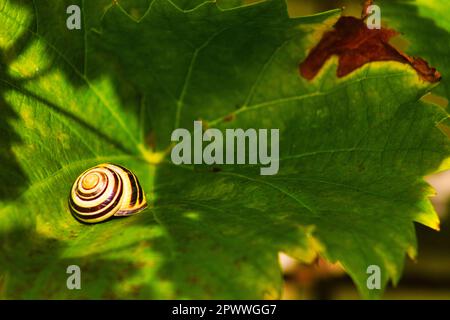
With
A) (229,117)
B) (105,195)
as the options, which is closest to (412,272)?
(229,117)

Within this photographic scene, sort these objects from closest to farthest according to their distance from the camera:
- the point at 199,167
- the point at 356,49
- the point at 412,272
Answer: the point at 356,49, the point at 199,167, the point at 412,272

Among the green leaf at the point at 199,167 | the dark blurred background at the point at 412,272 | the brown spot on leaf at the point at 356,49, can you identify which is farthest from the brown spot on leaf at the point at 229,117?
the dark blurred background at the point at 412,272

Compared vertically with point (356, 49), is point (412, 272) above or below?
below

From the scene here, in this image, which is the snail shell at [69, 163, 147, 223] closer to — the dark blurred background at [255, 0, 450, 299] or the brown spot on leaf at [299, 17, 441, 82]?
the brown spot on leaf at [299, 17, 441, 82]

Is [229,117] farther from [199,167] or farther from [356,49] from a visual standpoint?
[356,49]

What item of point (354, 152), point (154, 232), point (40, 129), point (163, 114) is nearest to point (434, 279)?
point (354, 152)

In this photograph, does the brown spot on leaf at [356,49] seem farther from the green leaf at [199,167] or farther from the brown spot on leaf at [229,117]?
the brown spot on leaf at [229,117]

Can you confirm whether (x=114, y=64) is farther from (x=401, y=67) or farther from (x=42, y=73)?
(x=401, y=67)
